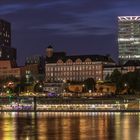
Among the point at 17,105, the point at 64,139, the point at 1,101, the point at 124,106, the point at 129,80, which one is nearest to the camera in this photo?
the point at 64,139

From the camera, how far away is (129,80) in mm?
176500

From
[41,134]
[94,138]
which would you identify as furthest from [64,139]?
[41,134]

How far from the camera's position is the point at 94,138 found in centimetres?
4459

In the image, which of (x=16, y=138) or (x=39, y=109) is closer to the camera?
(x=16, y=138)

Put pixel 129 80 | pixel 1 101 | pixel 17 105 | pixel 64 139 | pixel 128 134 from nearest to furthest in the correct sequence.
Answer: pixel 64 139 < pixel 128 134 < pixel 17 105 < pixel 1 101 < pixel 129 80

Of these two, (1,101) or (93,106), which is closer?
(93,106)

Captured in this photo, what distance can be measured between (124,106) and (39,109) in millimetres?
16411

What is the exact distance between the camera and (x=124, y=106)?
383ft

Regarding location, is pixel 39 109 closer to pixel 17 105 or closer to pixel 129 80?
pixel 17 105

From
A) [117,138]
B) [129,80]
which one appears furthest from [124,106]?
[117,138]

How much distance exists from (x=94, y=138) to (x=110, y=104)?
75973 millimetres

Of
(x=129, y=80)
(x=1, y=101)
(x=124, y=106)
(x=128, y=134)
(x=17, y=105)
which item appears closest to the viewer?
(x=128, y=134)

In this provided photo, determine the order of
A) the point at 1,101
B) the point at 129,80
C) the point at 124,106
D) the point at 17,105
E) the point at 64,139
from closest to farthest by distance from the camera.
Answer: the point at 64,139
the point at 124,106
the point at 17,105
the point at 1,101
the point at 129,80

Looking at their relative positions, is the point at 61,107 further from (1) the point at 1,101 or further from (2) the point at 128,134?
(2) the point at 128,134
